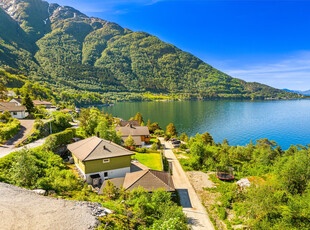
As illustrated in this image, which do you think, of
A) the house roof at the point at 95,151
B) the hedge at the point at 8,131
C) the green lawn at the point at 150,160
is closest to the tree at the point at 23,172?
the house roof at the point at 95,151

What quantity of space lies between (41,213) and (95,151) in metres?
15.8

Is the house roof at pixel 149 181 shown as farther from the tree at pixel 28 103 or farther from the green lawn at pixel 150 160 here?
the tree at pixel 28 103

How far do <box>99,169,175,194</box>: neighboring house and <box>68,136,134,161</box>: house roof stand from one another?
4.04 meters

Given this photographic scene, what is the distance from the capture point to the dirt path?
26.6ft

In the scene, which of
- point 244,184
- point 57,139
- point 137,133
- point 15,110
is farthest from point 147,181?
point 15,110

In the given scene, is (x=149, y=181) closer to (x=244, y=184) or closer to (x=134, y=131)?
(x=244, y=184)

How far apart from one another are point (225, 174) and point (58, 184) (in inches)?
1122

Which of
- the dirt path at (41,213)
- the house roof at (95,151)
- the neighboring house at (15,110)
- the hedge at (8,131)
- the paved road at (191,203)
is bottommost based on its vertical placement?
the paved road at (191,203)

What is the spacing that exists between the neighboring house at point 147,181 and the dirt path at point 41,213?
10.3 m

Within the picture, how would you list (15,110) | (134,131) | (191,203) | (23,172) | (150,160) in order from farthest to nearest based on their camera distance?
(134,131) < (15,110) < (150,160) < (191,203) < (23,172)

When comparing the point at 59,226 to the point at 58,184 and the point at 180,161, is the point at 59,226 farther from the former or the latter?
the point at 180,161

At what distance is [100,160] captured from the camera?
24.0 metres

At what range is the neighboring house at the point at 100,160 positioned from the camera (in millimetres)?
23469

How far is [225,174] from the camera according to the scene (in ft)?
106
